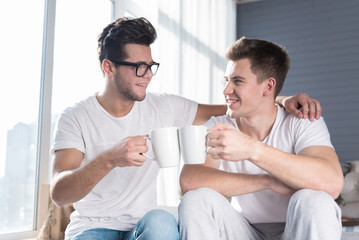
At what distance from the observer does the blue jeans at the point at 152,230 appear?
4.39 ft

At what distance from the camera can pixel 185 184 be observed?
1.48 metres

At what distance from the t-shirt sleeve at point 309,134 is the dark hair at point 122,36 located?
0.73 m

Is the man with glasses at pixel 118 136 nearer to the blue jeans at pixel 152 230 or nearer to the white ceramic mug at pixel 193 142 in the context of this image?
the blue jeans at pixel 152 230

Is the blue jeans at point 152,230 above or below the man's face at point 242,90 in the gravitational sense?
below

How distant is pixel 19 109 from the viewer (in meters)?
2.43

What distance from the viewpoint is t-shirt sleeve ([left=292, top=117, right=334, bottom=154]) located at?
4.91 ft

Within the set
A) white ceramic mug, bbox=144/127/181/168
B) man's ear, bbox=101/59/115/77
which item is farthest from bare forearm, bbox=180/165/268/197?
A: man's ear, bbox=101/59/115/77

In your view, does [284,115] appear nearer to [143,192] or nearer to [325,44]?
[143,192]

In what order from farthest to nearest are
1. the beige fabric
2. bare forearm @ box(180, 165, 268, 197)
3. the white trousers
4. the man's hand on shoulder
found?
the beige fabric, the man's hand on shoulder, bare forearm @ box(180, 165, 268, 197), the white trousers

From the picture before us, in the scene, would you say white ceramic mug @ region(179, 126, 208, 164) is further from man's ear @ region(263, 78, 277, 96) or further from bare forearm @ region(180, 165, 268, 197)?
man's ear @ region(263, 78, 277, 96)

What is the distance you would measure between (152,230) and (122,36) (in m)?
0.82

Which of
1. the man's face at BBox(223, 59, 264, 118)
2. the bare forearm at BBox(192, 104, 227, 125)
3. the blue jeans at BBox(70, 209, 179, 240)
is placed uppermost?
the man's face at BBox(223, 59, 264, 118)

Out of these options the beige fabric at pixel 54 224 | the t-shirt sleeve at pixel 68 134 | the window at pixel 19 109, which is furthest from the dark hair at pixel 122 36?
the beige fabric at pixel 54 224

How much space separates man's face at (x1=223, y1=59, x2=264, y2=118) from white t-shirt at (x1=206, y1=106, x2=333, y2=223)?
0.12 metres
